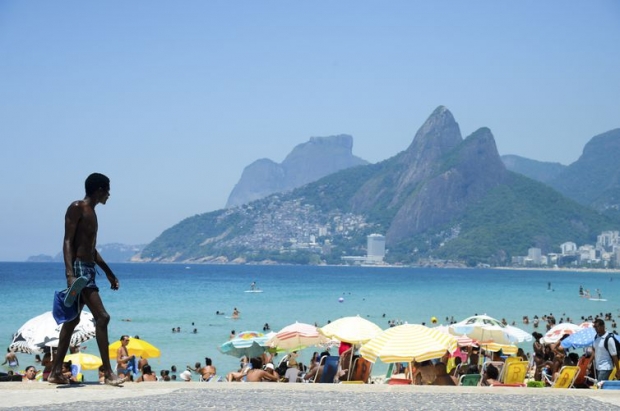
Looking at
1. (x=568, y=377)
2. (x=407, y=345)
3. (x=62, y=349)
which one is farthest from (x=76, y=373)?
(x=568, y=377)

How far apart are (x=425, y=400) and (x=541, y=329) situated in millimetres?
34630

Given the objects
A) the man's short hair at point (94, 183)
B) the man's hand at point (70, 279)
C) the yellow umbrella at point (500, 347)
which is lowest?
the yellow umbrella at point (500, 347)

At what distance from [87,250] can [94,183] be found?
1.96 ft

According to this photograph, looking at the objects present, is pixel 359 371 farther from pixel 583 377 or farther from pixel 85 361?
pixel 85 361

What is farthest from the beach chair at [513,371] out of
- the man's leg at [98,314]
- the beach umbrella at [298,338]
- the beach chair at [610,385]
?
the man's leg at [98,314]

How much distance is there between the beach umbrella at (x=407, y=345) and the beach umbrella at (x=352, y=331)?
3190mm

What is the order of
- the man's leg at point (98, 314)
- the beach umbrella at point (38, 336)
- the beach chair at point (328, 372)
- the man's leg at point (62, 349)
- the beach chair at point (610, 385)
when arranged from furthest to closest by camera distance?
the beach umbrella at point (38, 336) → the beach chair at point (328, 372) → the beach chair at point (610, 385) → the man's leg at point (62, 349) → the man's leg at point (98, 314)

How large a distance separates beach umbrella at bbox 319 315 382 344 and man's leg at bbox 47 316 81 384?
26.7ft

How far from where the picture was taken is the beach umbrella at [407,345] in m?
11.6

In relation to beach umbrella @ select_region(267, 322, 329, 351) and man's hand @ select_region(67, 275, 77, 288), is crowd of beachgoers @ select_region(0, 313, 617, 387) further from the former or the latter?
man's hand @ select_region(67, 275, 77, 288)

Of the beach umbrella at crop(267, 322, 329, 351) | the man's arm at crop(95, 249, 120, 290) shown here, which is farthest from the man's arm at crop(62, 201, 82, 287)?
the beach umbrella at crop(267, 322, 329, 351)

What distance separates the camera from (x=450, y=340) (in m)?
12.1

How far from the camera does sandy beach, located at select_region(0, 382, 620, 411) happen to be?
A: 691cm

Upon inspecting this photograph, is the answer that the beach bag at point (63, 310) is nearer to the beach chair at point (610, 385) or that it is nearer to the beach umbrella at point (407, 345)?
the beach umbrella at point (407, 345)
